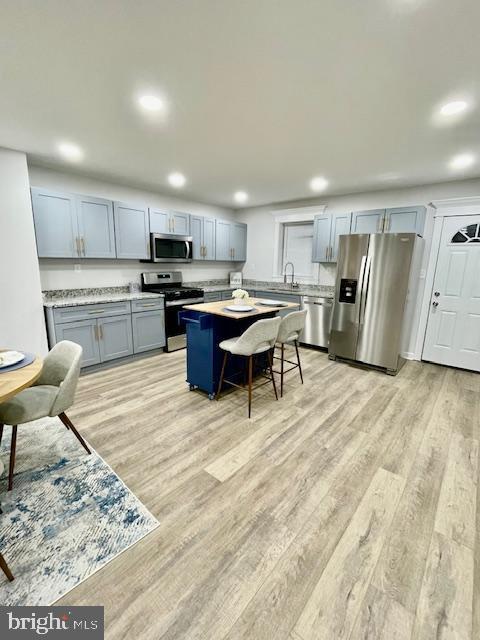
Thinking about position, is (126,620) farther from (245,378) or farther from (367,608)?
(245,378)

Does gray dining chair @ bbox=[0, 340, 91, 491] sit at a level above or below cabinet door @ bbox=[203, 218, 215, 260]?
below

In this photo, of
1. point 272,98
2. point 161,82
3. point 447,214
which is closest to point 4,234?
point 161,82

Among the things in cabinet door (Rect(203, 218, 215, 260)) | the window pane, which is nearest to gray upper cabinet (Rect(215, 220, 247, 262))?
cabinet door (Rect(203, 218, 215, 260))

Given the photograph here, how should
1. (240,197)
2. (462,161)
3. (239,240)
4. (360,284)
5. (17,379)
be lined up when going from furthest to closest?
(239,240)
(240,197)
(360,284)
(462,161)
(17,379)

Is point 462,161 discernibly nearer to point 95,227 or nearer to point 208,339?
point 208,339

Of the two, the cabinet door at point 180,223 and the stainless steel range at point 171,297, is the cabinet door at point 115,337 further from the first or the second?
the cabinet door at point 180,223

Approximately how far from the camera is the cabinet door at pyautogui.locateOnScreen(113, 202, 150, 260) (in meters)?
3.95

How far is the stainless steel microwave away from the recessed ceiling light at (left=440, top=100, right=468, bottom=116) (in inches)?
141

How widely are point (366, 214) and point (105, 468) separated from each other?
4.46 m

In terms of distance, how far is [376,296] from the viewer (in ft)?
12.2

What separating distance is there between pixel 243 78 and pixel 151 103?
2.37 ft

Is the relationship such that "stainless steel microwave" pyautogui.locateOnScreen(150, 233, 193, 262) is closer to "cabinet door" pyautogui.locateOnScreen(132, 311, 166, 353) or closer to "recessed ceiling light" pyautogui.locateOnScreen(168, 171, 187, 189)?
"recessed ceiling light" pyautogui.locateOnScreen(168, 171, 187, 189)

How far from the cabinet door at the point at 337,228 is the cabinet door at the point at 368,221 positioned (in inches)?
3.7

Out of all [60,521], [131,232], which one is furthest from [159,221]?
[60,521]
